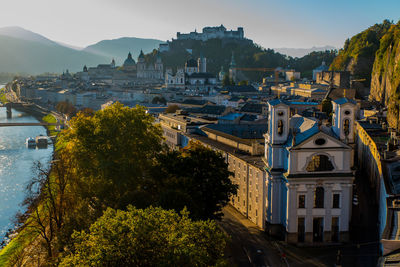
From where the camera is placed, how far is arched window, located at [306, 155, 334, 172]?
72.3 ft

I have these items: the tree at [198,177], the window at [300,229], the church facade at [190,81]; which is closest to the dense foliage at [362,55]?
the church facade at [190,81]

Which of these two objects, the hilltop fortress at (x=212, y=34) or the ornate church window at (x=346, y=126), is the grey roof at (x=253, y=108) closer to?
the ornate church window at (x=346, y=126)

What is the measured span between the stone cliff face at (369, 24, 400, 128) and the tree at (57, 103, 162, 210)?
764 inches

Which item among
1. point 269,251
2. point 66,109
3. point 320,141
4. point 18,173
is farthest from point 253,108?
point 66,109

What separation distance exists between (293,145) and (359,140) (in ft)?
61.6

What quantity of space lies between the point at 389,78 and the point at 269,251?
113 ft

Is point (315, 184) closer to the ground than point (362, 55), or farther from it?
closer to the ground

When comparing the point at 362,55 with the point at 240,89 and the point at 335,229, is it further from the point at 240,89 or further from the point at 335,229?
the point at 335,229

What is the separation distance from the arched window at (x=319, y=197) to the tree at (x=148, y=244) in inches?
341

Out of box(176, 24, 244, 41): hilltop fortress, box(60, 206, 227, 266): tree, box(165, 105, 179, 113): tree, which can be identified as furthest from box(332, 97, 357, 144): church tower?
box(176, 24, 244, 41): hilltop fortress

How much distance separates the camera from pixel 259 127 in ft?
132

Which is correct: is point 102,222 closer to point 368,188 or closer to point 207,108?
point 368,188

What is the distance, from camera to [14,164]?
53.8 m

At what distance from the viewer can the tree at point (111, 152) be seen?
25047 mm
